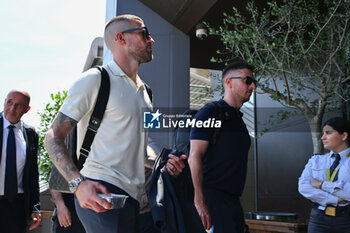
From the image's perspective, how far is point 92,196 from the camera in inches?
67.0

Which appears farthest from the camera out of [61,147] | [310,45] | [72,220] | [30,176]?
[310,45]

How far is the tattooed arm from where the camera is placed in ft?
5.57

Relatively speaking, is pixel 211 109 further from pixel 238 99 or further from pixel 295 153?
pixel 295 153

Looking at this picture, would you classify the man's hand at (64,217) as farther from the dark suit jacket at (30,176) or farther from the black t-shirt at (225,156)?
the dark suit jacket at (30,176)

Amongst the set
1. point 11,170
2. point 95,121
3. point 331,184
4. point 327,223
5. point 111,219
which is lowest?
point 327,223

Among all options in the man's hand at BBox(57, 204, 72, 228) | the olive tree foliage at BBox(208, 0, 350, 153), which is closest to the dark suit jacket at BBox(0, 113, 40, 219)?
the man's hand at BBox(57, 204, 72, 228)

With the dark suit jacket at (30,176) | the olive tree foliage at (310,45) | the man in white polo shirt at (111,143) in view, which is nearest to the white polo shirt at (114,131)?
the man in white polo shirt at (111,143)

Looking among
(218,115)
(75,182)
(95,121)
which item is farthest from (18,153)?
(75,182)

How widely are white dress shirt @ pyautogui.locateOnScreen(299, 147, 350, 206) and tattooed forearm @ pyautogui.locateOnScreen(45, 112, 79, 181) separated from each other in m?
3.14

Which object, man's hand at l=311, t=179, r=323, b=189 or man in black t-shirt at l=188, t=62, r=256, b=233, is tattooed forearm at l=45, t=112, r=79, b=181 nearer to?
man in black t-shirt at l=188, t=62, r=256, b=233

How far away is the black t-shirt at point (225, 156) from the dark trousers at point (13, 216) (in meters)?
1.98

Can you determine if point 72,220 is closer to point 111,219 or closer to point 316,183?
point 111,219

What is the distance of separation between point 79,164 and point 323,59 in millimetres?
5567

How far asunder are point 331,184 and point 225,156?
1.72 metres
